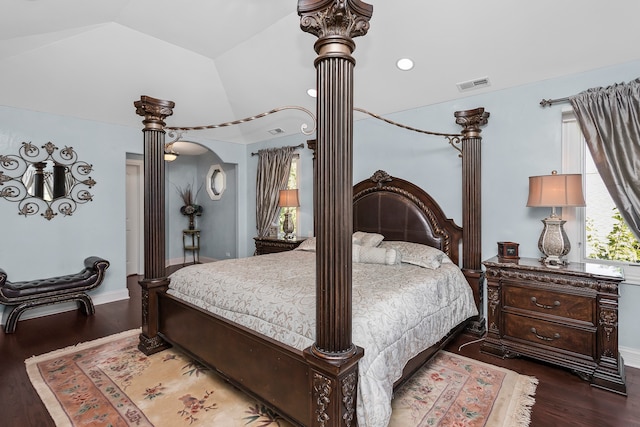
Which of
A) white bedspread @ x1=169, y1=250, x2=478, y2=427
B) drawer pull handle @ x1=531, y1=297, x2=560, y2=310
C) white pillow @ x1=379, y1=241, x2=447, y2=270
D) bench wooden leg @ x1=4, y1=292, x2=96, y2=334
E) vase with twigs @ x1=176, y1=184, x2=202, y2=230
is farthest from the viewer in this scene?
vase with twigs @ x1=176, y1=184, x2=202, y2=230

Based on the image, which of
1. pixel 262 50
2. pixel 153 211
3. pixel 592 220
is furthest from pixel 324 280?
pixel 262 50

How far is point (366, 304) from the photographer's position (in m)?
1.94

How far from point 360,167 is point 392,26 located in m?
1.87

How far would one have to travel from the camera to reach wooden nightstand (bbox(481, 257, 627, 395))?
232cm

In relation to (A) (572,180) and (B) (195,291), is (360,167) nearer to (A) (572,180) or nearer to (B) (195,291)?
(A) (572,180)

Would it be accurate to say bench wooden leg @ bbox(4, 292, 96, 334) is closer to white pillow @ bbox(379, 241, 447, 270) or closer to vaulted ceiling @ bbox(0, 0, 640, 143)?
vaulted ceiling @ bbox(0, 0, 640, 143)

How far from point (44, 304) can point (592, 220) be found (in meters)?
5.83

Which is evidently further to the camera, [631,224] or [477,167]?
[477,167]

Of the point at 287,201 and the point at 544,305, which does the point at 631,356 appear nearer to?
the point at 544,305

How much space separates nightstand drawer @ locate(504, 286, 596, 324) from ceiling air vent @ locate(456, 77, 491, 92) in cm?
204

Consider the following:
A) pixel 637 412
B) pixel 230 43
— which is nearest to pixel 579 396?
pixel 637 412

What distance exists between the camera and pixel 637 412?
2064 mm

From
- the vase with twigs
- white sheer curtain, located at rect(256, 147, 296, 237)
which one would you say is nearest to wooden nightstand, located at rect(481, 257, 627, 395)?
white sheer curtain, located at rect(256, 147, 296, 237)

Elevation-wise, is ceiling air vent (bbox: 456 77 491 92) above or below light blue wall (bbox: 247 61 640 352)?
above
